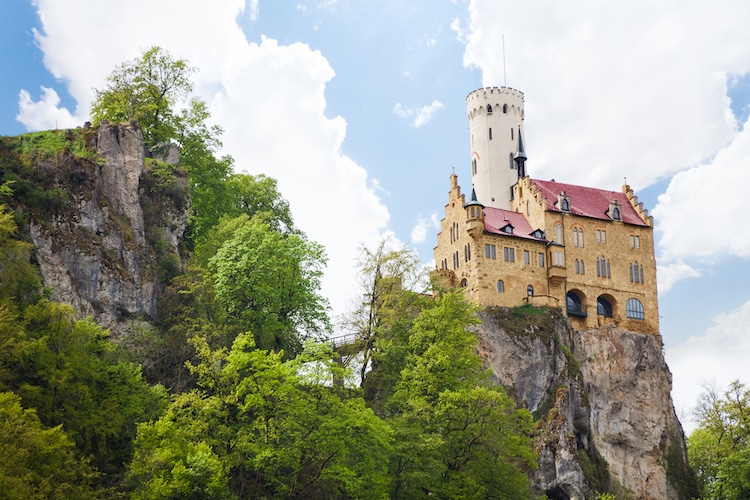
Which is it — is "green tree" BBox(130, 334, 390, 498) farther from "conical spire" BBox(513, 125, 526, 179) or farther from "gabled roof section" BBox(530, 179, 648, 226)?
"conical spire" BBox(513, 125, 526, 179)

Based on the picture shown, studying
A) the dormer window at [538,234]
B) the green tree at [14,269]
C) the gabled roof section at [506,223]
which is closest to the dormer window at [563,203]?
the gabled roof section at [506,223]

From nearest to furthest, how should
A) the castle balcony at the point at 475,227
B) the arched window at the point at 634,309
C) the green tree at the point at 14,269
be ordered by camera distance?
the green tree at the point at 14,269 → the castle balcony at the point at 475,227 → the arched window at the point at 634,309

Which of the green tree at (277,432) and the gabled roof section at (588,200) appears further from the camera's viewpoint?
the gabled roof section at (588,200)

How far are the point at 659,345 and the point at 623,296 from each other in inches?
187

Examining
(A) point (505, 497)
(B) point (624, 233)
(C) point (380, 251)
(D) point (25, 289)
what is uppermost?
(B) point (624, 233)

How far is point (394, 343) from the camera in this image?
4959 cm

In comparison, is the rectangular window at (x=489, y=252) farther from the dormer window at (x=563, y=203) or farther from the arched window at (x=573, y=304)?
the dormer window at (x=563, y=203)

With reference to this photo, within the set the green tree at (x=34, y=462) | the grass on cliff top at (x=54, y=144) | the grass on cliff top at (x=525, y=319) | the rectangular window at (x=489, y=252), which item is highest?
Answer: the grass on cliff top at (x=54, y=144)

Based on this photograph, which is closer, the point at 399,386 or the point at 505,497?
the point at 505,497

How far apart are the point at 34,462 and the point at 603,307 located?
49.2 m

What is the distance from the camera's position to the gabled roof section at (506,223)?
68.6m

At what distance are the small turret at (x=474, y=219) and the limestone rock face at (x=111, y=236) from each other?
22168mm

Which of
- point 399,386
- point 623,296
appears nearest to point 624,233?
point 623,296

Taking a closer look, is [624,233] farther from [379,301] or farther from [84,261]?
[84,261]
